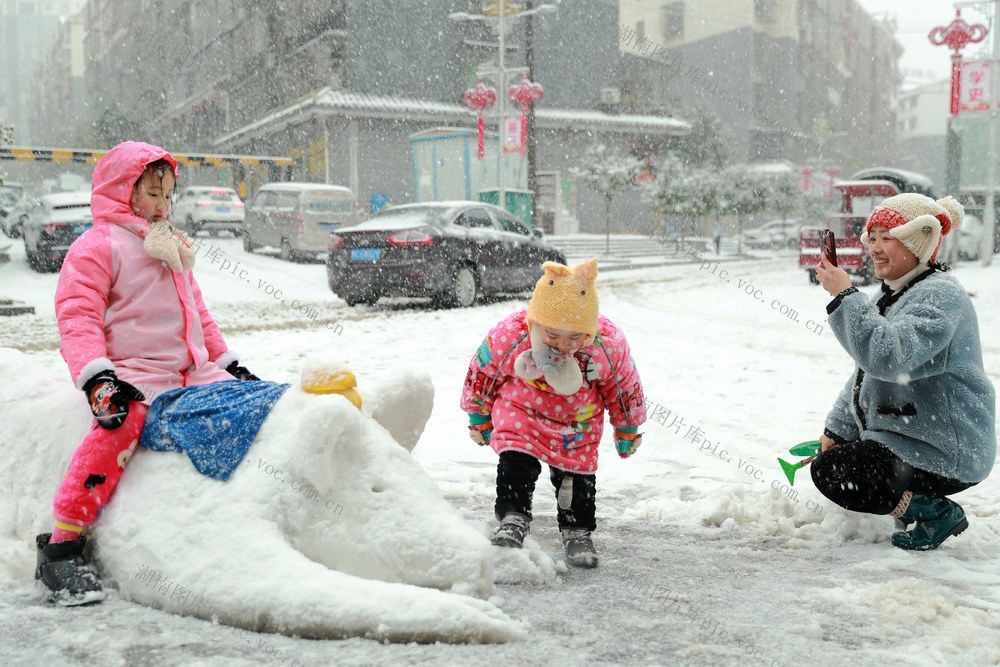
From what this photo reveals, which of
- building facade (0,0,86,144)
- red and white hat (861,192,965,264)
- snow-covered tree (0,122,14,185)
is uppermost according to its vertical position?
building facade (0,0,86,144)

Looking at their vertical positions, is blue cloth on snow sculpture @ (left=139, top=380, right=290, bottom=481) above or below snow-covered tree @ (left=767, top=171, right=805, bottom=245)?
below

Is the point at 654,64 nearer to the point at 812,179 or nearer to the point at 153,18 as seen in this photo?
the point at 812,179

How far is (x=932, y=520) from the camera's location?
3539 mm

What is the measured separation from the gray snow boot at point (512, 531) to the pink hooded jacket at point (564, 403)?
0.74 ft

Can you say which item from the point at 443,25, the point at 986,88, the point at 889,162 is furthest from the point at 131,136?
the point at 889,162

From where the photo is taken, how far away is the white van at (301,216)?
65.7 ft

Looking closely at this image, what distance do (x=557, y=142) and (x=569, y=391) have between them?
110 feet

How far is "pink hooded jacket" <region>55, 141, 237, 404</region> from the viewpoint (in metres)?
2.97

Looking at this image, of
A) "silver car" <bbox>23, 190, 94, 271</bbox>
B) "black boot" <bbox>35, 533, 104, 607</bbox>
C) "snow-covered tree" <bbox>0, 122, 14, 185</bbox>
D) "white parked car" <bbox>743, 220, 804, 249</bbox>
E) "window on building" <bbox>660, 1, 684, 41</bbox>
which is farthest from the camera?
"window on building" <bbox>660, 1, 684, 41</bbox>

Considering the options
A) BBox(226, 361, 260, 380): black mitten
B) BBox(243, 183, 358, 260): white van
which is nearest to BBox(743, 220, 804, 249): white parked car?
BBox(243, 183, 358, 260): white van

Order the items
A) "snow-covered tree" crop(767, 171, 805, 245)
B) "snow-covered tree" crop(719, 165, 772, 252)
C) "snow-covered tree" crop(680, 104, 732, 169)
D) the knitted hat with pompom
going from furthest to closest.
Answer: "snow-covered tree" crop(680, 104, 732, 169)
"snow-covered tree" crop(767, 171, 805, 245)
"snow-covered tree" crop(719, 165, 772, 252)
the knitted hat with pompom

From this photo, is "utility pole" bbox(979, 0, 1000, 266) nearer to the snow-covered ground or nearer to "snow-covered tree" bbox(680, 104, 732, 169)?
the snow-covered ground

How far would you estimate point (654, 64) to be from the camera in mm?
41844

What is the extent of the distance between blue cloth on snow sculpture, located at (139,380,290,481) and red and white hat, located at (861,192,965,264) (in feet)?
7.44
